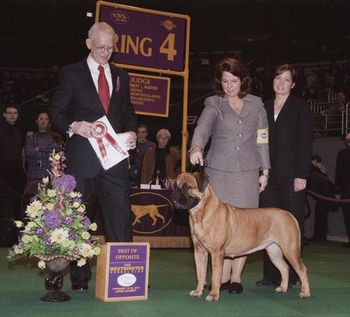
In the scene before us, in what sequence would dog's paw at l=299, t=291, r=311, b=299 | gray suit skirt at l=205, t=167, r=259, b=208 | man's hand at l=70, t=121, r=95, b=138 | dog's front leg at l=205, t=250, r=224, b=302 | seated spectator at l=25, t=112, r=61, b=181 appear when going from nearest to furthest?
man's hand at l=70, t=121, r=95, b=138 < dog's front leg at l=205, t=250, r=224, b=302 < dog's paw at l=299, t=291, r=311, b=299 < gray suit skirt at l=205, t=167, r=259, b=208 < seated spectator at l=25, t=112, r=61, b=181

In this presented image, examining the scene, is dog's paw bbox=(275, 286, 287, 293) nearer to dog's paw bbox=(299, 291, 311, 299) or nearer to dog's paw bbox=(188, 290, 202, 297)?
dog's paw bbox=(299, 291, 311, 299)

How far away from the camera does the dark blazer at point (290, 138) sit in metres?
4.82

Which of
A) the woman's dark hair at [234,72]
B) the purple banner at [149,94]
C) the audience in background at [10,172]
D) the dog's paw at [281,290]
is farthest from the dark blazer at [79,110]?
the audience in background at [10,172]

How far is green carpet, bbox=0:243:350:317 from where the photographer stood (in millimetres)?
3648

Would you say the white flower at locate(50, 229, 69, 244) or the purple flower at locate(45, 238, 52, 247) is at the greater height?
the white flower at locate(50, 229, 69, 244)

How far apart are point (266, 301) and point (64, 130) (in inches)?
73.3

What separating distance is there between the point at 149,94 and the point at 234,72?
10.7 ft

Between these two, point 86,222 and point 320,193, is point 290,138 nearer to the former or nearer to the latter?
point 86,222

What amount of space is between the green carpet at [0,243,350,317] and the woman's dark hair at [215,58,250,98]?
1.53 m

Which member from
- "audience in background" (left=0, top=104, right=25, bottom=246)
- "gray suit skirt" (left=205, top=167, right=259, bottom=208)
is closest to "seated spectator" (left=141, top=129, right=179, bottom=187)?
"audience in background" (left=0, top=104, right=25, bottom=246)

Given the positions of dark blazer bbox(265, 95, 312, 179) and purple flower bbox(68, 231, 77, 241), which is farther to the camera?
dark blazer bbox(265, 95, 312, 179)

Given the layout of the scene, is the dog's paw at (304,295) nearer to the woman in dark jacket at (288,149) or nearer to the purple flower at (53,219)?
the woman in dark jacket at (288,149)

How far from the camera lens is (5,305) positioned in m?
3.76

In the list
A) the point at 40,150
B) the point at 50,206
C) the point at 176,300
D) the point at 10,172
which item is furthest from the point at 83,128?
the point at 10,172
